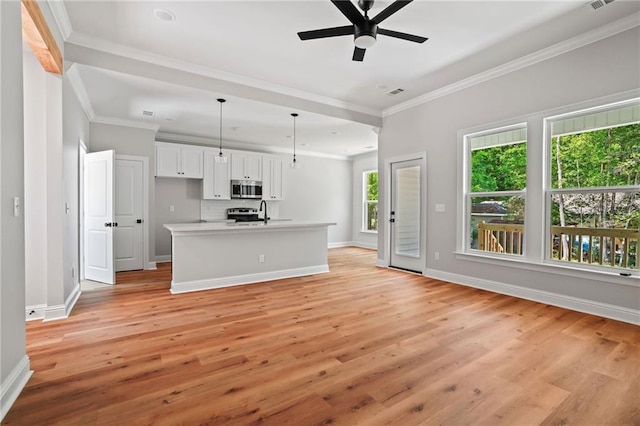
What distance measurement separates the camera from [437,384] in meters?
2.00

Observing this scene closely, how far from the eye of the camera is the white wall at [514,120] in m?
3.18

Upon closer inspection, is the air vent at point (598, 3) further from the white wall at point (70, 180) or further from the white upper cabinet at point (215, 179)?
the white upper cabinet at point (215, 179)

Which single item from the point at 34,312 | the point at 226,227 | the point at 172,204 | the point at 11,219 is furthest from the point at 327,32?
the point at 172,204

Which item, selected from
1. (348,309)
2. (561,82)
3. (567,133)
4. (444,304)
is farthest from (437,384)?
(561,82)

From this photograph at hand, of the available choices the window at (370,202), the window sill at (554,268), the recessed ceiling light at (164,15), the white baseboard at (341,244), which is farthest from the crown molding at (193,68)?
the white baseboard at (341,244)

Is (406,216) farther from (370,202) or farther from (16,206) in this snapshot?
(16,206)

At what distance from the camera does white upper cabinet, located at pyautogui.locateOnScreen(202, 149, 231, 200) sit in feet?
22.8

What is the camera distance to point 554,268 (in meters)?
3.61

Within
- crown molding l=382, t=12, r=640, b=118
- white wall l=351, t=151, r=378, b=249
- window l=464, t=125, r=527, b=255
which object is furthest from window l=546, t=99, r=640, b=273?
white wall l=351, t=151, r=378, b=249

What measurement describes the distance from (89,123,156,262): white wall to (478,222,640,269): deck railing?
6024 mm

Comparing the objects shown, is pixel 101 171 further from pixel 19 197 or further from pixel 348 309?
pixel 348 309

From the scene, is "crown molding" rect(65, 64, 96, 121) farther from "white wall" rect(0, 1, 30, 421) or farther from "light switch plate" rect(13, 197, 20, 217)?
"light switch plate" rect(13, 197, 20, 217)

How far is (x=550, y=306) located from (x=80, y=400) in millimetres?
4384

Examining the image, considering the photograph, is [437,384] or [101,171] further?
[101,171]
